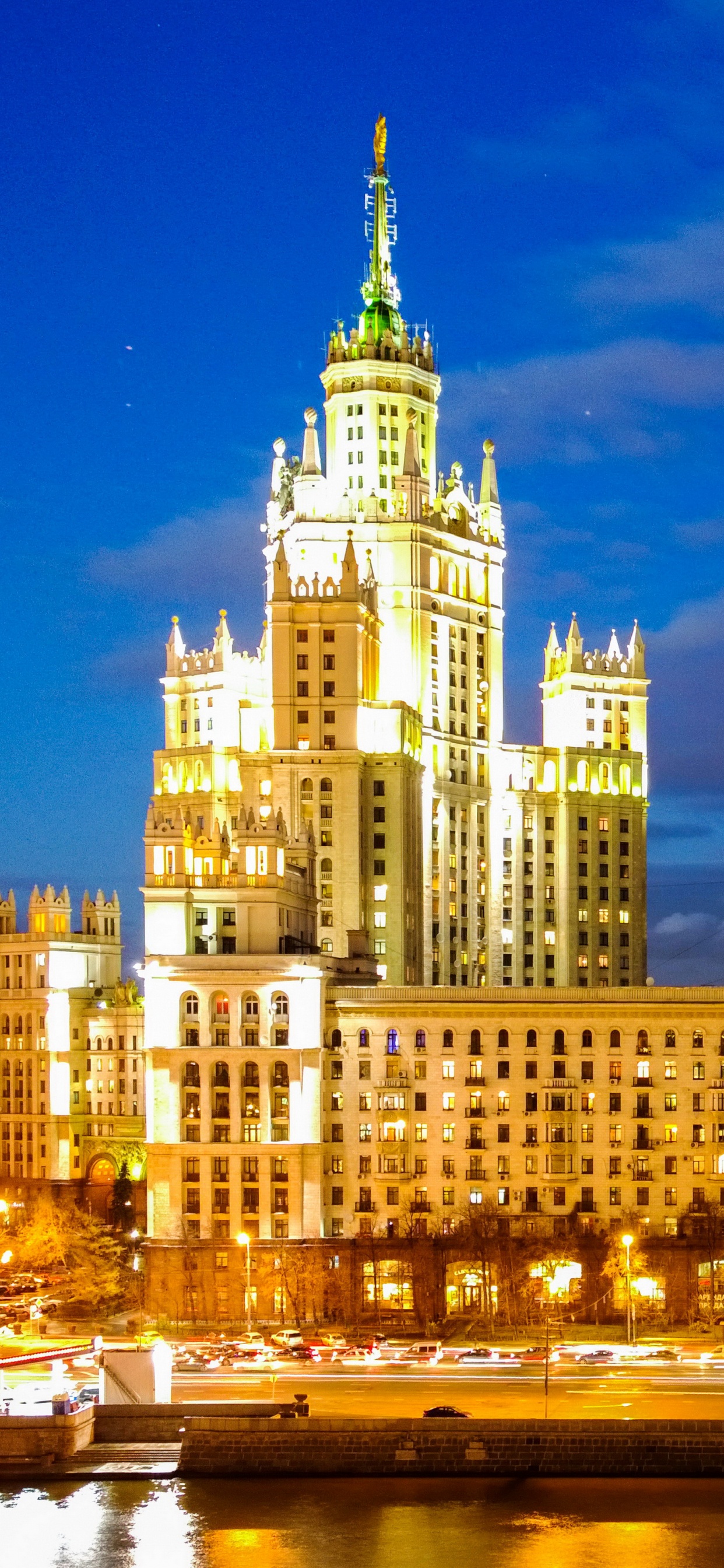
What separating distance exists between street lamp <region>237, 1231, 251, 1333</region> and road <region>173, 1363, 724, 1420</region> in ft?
47.4

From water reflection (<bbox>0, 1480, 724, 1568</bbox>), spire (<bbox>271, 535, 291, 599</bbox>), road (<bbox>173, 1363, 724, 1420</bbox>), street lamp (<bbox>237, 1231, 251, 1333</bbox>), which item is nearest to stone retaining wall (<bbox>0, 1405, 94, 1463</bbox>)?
water reflection (<bbox>0, 1480, 724, 1568</bbox>)

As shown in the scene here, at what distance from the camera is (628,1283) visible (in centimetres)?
13888

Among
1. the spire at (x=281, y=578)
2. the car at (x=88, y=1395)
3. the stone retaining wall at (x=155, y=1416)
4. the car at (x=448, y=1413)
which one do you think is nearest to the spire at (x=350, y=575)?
the spire at (x=281, y=578)

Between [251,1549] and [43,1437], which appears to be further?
[43,1437]

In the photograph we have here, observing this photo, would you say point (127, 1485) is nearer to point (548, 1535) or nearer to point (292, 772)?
point (548, 1535)

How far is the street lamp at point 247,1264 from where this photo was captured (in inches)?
5699

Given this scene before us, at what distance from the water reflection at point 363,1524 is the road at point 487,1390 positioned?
16.7ft

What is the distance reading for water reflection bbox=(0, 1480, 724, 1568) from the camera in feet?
330

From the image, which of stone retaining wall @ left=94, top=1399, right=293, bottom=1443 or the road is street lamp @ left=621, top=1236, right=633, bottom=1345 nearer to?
the road

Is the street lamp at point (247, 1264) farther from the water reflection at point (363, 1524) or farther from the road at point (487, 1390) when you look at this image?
the water reflection at point (363, 1524)

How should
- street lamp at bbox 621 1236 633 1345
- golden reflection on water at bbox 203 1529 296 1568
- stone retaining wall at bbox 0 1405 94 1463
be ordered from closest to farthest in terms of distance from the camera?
1. golden reflection on water at bbox 203 1529 296 1568
2. stone retaining wall at bbox 0 1405 94 1463
3. street lamp at bbox 621 1236 633 1345

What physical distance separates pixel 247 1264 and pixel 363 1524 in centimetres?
4184

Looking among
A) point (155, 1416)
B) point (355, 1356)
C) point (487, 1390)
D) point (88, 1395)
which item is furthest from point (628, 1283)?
point (155, 1416)

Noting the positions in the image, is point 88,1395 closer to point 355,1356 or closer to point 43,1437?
point 43,1437
